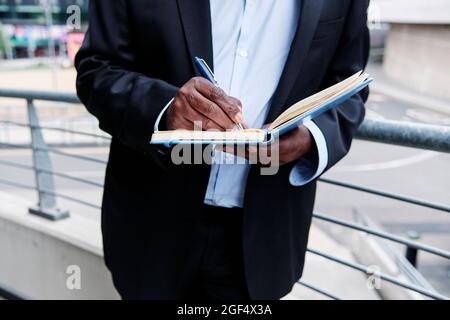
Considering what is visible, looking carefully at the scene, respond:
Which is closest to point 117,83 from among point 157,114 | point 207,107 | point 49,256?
point 157,114

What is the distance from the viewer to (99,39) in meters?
1.04

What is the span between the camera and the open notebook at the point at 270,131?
82 centimetres

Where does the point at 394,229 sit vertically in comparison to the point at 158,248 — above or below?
below

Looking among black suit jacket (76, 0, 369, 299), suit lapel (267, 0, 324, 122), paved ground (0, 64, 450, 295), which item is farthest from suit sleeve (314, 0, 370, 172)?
paved ground (0, 64, 450, 295)

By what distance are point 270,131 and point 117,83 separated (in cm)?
37

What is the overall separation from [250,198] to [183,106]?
0.34 m

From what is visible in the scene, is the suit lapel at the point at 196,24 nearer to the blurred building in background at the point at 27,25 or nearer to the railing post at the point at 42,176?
the railing post at the point at 42,176

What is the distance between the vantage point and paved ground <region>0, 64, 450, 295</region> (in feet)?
21.8

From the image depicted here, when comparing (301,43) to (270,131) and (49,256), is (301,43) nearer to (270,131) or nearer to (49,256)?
(270,131)

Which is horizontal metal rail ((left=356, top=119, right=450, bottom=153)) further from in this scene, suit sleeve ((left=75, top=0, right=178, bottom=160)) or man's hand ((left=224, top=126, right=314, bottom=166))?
suit sleeve ((left=75, top=0, right=178, bottom=160))

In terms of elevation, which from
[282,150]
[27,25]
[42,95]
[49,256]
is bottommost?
[27,25]

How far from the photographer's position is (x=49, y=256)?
7.38 ft
